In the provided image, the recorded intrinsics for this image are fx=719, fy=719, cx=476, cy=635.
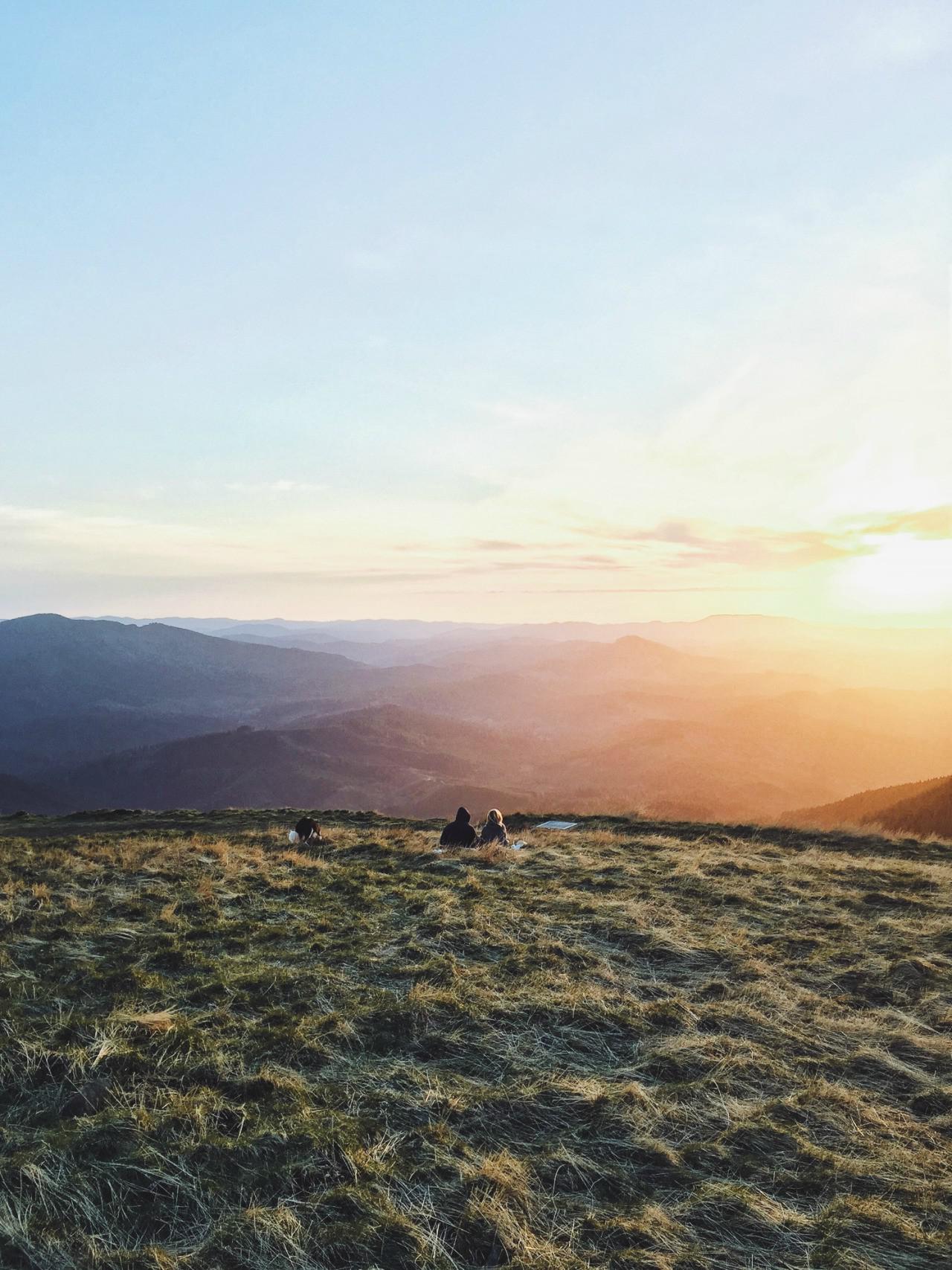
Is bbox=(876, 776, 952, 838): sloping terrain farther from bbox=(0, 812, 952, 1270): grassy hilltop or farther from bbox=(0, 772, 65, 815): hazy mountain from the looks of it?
bbox=(0, 772, 65, 815): hazy mountain

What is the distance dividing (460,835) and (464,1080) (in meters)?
12.0

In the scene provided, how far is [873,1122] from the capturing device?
20.4 feet

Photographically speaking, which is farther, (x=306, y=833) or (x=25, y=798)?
(x=25, y=798)

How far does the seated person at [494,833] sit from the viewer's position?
1870cm

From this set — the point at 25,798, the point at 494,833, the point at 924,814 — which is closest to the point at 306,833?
the point at 494,833

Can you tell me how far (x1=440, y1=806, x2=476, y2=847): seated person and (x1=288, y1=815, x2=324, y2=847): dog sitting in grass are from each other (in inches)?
132

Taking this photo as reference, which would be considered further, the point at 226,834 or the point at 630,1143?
the point at 226,834

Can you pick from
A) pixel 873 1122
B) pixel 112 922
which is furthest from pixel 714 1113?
pixel 112 922

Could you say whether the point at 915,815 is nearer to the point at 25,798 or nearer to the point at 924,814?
the point at 924,814

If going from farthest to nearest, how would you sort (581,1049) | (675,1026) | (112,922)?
(112,922) → (675,1026) → (581,1049)

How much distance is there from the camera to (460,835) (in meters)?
18.6

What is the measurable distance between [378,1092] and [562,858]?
11.3 meters

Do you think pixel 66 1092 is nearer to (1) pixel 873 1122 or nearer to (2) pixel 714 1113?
(2) pixel 714 1113

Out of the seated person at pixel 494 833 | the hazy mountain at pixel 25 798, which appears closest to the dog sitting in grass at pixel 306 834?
the seated person at pixel 494 833
